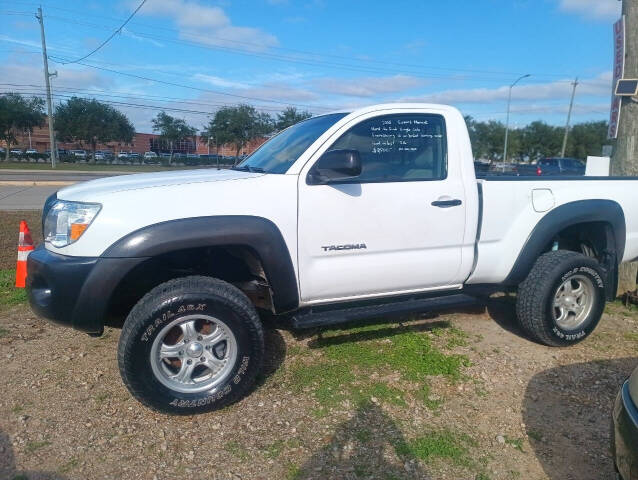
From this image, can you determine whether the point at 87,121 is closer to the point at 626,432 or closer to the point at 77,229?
the point at 77,229

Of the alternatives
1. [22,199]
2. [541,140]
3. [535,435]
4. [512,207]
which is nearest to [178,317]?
[535,435]

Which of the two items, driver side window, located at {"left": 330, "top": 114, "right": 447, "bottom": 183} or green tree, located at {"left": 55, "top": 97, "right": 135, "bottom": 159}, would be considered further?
green tree, located at {"left": 55, "top": 97, "right": 135, "bottom": 159}

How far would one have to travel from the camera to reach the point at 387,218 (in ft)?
11.4

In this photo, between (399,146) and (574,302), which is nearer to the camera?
(399,146)

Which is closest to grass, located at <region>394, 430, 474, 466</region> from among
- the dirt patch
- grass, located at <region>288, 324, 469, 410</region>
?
the dirt patch

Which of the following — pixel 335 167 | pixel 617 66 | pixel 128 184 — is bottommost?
pixel 128 184

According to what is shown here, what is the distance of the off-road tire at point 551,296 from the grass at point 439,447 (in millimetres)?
1558

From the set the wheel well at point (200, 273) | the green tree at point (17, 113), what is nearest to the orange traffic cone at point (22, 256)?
the wheel well at point (200, 273)

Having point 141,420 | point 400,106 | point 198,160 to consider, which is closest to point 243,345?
point 141,420

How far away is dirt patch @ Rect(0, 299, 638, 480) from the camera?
268 centimetres

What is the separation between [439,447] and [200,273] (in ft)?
6.56

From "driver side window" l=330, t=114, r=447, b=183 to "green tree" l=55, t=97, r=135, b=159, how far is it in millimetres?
59086

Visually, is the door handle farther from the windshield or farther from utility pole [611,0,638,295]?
utility pole [611,0,638,295]

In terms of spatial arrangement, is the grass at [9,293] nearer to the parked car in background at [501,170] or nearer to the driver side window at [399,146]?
the driver side window at [399,146]
